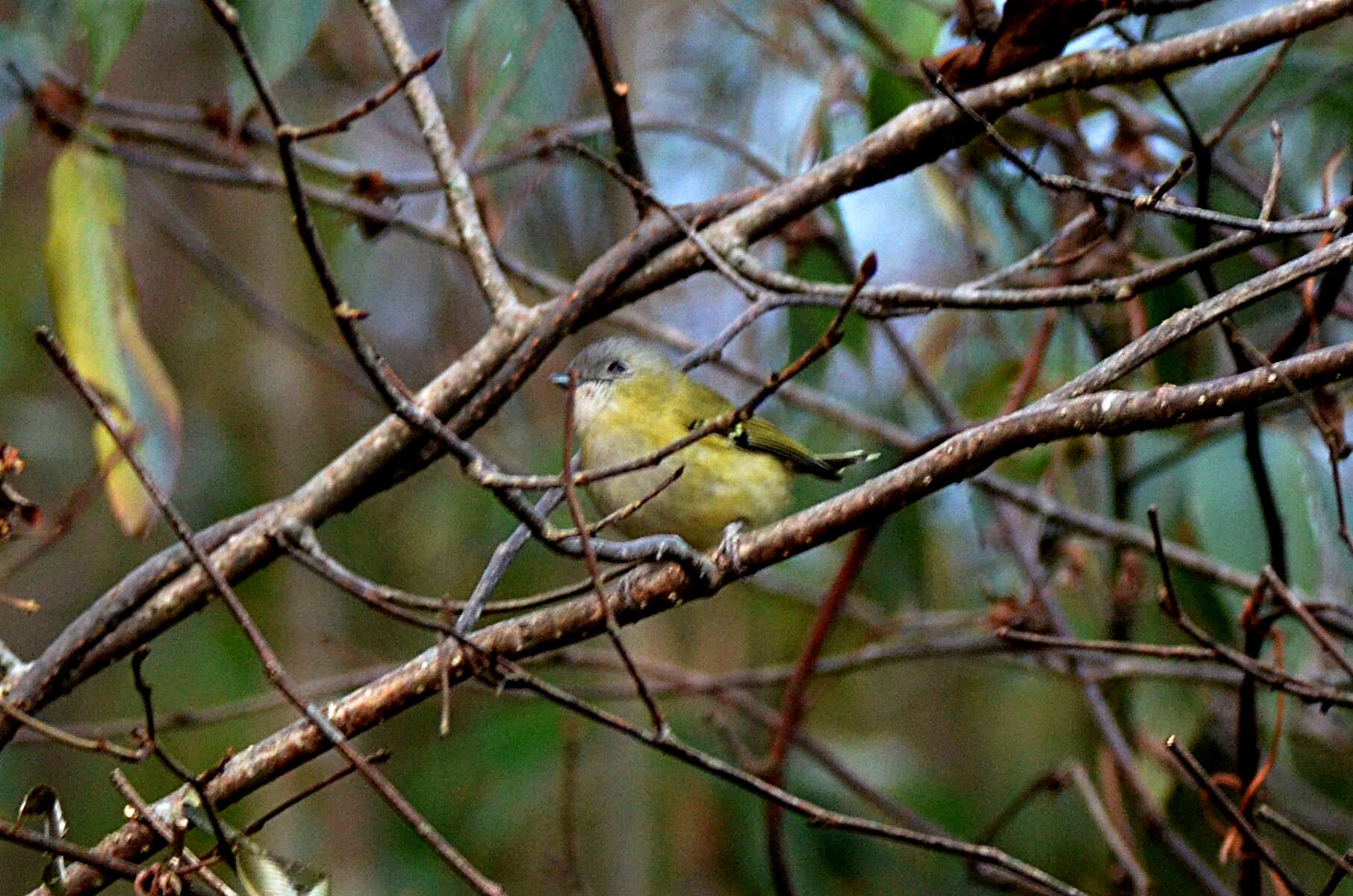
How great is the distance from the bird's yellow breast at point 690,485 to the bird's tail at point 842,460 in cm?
12

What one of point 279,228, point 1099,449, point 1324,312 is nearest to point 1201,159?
point 1324,312

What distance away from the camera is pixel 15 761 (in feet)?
21.6

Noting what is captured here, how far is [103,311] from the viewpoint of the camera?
3.43 meters

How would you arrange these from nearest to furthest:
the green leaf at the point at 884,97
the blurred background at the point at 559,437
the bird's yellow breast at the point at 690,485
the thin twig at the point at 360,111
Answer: the thin twig at the point at 360,111 → the bird's yellow breast at the point at 690,485 → the green leaf at the point at 884,97 → the blurred background at the point at 559,437

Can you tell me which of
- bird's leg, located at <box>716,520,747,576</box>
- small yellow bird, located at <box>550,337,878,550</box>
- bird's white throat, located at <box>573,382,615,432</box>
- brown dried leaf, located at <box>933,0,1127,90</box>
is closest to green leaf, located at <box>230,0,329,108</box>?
small yellow bird, located at <box>550,337,878,550</box>

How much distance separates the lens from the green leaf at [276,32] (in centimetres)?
308

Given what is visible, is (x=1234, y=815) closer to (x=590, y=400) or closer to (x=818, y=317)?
(x=590, y=400)

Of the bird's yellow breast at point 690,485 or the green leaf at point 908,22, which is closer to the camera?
the bird's yellow breast at point 690,485

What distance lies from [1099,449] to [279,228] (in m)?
4.47

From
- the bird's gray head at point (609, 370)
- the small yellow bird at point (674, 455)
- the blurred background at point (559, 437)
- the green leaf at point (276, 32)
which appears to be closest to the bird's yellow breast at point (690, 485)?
the small yellow bird at point (674, 455)

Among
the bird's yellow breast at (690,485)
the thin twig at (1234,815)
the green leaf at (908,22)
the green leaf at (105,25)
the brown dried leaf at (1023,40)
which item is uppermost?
the green leaf at (908,22)

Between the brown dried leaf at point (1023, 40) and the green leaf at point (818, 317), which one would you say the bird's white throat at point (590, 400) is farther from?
the brown dried leaf at point (1023, 40)

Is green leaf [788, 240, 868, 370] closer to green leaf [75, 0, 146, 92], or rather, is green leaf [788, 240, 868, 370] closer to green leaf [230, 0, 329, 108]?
green leaf [230, 0, 329, 108]

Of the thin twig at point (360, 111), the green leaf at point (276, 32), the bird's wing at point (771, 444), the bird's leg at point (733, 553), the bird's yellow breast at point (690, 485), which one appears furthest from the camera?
the bird's wing at point (771, 444)
